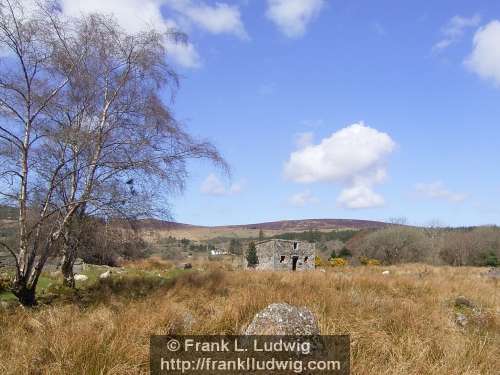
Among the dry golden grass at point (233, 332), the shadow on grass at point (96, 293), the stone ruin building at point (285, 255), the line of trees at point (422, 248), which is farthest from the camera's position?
the line of trees at point (422, 248)

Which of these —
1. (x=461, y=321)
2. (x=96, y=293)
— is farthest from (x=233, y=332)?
(x=96, y=293)

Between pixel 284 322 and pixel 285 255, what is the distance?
31.1m

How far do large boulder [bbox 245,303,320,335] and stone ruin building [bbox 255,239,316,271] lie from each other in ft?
97.5

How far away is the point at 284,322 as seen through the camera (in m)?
4.59

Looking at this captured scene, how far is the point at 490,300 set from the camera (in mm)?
11461

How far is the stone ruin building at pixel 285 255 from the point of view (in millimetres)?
34500

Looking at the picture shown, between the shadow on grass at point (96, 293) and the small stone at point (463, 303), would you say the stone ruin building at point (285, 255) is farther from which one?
the small stone at point (463, 303)

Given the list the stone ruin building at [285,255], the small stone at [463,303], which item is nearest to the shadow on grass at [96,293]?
the small stone at [463,303]

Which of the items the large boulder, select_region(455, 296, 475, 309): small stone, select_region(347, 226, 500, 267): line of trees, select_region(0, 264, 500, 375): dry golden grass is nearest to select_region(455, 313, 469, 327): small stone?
select_region(0, 264, 500, 375): dry golden grass

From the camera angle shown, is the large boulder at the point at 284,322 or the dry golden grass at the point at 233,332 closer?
Answer: the dry golden grass at the point at 233,332

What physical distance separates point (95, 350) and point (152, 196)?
18.9 ft

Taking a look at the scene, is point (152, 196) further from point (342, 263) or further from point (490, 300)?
point (342, 263)

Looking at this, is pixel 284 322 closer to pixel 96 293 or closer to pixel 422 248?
pixel 96 293

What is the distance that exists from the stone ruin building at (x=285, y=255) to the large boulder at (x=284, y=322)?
29.7 meters
